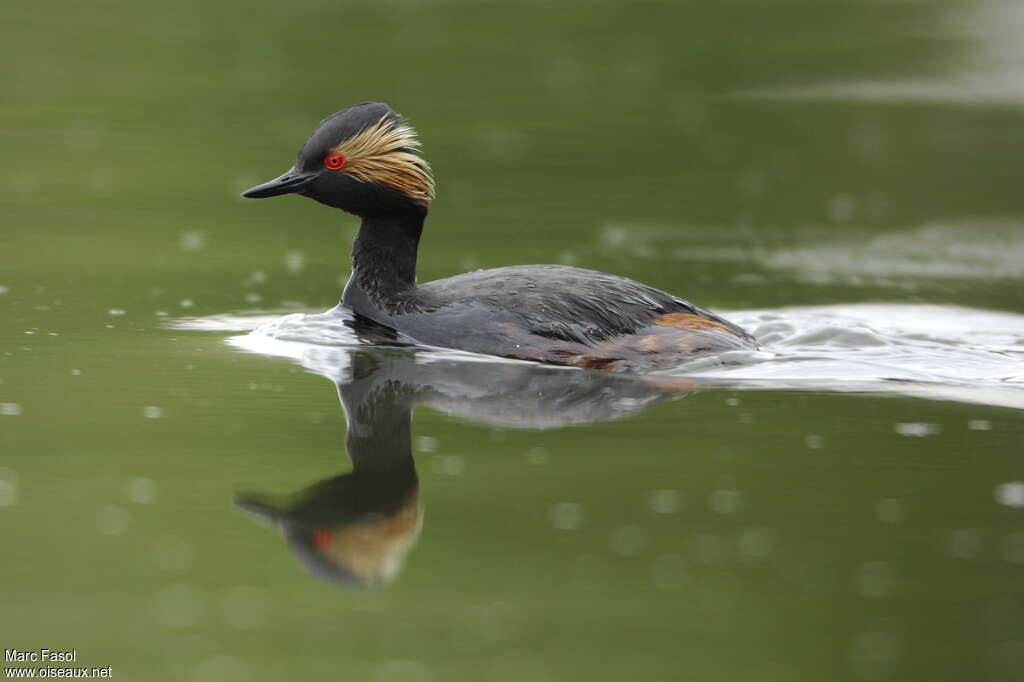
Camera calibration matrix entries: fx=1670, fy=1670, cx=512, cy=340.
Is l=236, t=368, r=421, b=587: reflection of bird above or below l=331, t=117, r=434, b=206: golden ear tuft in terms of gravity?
below

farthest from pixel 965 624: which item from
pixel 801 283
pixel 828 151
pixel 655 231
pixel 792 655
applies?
pixel 828 151

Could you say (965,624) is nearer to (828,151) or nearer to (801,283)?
(801,283)

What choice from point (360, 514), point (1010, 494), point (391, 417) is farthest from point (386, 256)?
point (1010, 494)

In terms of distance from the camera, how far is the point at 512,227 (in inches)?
517

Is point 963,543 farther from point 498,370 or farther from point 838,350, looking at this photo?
point 838,350

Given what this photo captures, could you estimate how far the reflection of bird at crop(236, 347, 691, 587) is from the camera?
5992 mm

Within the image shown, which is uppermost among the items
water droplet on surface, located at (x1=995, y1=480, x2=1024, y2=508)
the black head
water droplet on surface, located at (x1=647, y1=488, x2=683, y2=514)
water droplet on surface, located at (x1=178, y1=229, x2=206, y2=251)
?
the black head

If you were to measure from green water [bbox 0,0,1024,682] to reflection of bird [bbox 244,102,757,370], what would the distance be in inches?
36.2

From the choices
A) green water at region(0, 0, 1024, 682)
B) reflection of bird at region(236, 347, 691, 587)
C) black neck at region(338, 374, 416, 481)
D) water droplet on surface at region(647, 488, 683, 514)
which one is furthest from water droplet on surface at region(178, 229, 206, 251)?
water droplet on surface at region(647, 488, 683, 514)

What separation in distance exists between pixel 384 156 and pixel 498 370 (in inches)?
67.0

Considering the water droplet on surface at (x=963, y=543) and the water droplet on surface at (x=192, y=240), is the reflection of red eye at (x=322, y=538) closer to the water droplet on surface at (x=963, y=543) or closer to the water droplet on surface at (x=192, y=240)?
the water droplet on surface at (x=963, y=543)

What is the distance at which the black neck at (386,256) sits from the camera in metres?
9.99

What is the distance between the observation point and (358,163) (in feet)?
32.7

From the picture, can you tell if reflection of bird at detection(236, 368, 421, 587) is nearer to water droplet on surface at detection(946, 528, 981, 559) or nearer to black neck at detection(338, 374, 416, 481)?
black neck at detection(338, 374, 416, 481)
